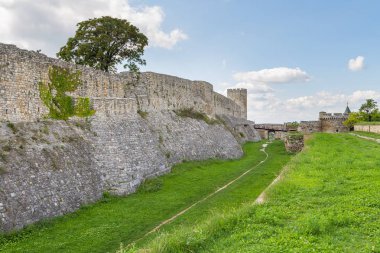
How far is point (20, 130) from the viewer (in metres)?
16.2

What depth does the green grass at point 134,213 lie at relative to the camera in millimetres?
12195

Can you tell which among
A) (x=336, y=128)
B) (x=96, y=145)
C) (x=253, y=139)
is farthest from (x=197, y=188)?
(x=336, y=128)

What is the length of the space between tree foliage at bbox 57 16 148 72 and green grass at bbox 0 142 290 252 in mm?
13978

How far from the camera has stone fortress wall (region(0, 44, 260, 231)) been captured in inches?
562

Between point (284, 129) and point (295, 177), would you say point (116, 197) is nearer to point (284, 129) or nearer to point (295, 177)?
point (295, 177)

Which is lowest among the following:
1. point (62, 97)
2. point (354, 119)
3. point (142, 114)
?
point (142, 114)

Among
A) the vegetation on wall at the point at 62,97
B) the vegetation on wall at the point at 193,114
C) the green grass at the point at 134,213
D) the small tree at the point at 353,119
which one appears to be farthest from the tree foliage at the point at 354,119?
the vegetation on wall at the point at 62,97

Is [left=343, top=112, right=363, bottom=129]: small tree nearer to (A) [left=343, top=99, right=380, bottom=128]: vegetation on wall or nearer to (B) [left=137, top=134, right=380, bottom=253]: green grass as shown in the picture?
(A) [left=343, top=99, right=380, bottom=128]: vegetation on wall

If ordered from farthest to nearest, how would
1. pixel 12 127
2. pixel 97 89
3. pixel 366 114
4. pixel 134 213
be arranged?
1. pixel 366 114
2. pixel 97 89
3. pixel 12 127
4. pixel 134 213

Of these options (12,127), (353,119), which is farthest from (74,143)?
(353,119)

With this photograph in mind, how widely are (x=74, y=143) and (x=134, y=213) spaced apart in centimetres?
528

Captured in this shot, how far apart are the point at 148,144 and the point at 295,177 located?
1035cm

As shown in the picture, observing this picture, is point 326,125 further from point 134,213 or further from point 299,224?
point 299,224

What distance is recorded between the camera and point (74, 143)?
1853 centimetres
